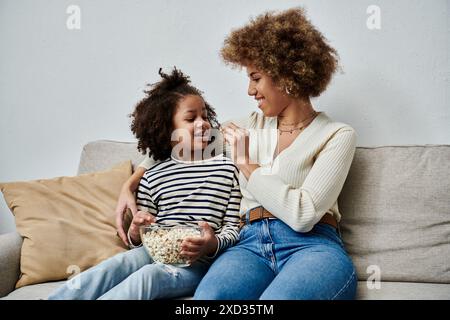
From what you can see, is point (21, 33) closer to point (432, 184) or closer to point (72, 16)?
point (72, 16)

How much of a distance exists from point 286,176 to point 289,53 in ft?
1.29

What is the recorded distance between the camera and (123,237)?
62.0 inches

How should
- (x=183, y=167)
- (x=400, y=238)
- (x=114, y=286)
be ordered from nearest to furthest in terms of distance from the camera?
(x=114, y=286) → (x=400, y=238) → (x=183, y=167)

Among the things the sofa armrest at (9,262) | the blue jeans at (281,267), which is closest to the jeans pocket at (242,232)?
the blue jeans at (281,267)

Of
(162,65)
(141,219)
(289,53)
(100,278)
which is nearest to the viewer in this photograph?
(100,278)

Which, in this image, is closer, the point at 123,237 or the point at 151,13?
the point at 123,237

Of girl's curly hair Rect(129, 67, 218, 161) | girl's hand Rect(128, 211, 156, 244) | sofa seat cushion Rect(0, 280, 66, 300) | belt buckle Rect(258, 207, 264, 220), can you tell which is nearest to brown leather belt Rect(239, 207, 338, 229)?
belt buckle Rect(258, 207, 264, 220)

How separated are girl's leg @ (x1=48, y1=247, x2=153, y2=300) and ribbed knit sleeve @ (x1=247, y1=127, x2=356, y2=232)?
403 mm

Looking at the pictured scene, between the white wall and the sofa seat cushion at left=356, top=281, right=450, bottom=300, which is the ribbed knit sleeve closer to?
the sofa seat cushion at left=356, top=281, right=450, bottom=300

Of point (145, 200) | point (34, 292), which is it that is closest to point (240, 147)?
point (145, 200)

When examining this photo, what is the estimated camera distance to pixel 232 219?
61.9 inches

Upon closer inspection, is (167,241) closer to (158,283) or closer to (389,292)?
(158,283)
